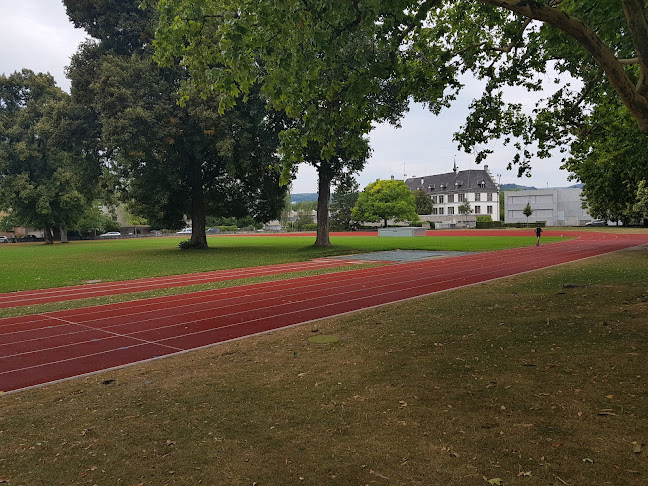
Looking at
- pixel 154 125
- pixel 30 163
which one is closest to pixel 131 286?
pixel 154 125

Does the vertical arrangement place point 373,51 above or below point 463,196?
below

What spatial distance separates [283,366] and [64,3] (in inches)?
1375

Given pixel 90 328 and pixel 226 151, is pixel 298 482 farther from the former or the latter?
pixel 226 151

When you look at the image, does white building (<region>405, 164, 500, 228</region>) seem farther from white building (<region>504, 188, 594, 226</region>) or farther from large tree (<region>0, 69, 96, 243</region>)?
large tree (<region>0, 69, 96, 243</region>)

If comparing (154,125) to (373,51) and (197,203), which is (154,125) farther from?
(373,51)

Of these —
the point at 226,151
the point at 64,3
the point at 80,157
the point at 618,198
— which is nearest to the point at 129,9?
the point at 64,3

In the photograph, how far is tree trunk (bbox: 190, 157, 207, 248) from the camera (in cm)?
3224

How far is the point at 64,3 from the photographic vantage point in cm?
3045

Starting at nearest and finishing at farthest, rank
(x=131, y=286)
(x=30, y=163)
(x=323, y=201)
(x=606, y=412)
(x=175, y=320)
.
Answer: (x=606, y=412) → (x=175, y=320) → (x=131, y=286) → (x=323, y=201) → (x=30, y=163)

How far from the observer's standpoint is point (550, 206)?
300ft

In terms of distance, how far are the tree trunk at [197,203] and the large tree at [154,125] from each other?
0.07 m

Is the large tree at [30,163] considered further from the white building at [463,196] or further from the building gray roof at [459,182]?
the building gray roof at [459,182]

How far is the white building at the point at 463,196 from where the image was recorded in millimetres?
105875

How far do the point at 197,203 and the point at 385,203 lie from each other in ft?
170
